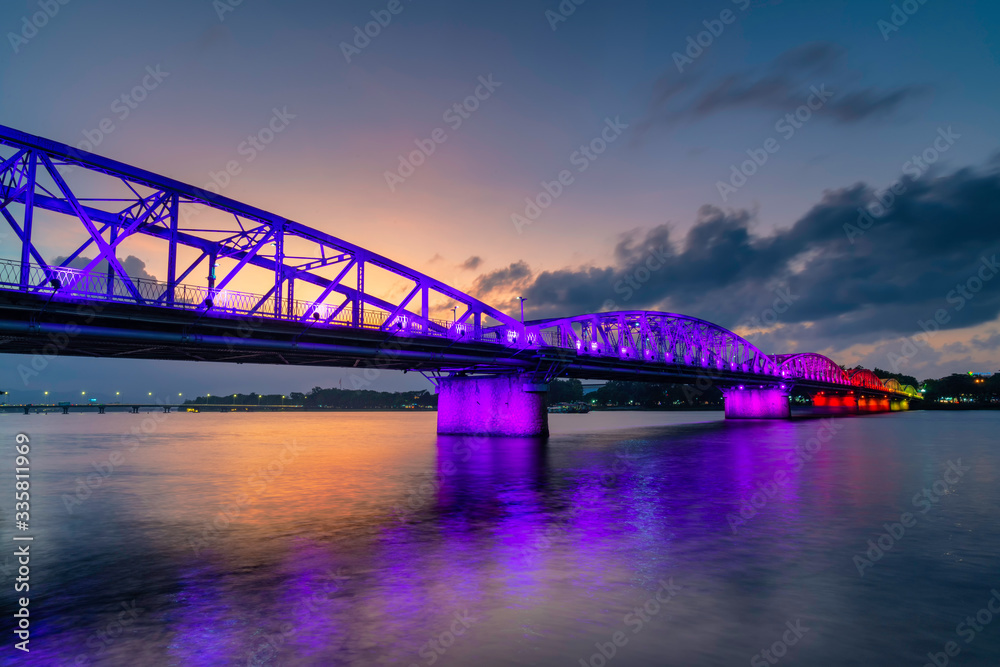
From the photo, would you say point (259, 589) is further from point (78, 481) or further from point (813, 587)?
point (78, 481)

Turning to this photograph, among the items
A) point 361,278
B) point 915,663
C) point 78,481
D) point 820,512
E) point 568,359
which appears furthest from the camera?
point 568,359

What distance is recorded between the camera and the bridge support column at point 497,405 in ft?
230

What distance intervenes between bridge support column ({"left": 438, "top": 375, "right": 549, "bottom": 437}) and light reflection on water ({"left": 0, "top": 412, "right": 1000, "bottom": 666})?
36532 millimetres

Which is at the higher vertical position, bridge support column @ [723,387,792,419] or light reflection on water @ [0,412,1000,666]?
bridge support column @ [723,387,792,419]

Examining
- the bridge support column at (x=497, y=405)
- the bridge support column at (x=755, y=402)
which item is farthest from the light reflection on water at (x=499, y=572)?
the bridge support column at (x=755, y=402)

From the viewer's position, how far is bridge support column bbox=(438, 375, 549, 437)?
7012 cm

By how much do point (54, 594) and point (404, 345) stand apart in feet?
134

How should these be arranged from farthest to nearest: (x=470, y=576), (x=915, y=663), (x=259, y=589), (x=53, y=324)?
(x=53, y=324) → (x=470, y=576) → (x=259, y=589) → (x=915, y=663)

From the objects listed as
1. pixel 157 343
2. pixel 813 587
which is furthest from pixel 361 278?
pixel 813 587

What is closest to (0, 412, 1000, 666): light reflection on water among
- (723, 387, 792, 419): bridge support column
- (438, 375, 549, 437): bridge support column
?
(438, 375, 549, 437): bridge support column

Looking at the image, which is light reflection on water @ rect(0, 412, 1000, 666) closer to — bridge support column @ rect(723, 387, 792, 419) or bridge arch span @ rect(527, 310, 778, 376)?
bridge arch span @ rect(527, 310, 778, 376)

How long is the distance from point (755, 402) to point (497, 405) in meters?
101

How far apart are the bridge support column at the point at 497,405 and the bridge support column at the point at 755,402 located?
304ft

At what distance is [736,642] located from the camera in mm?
10109
